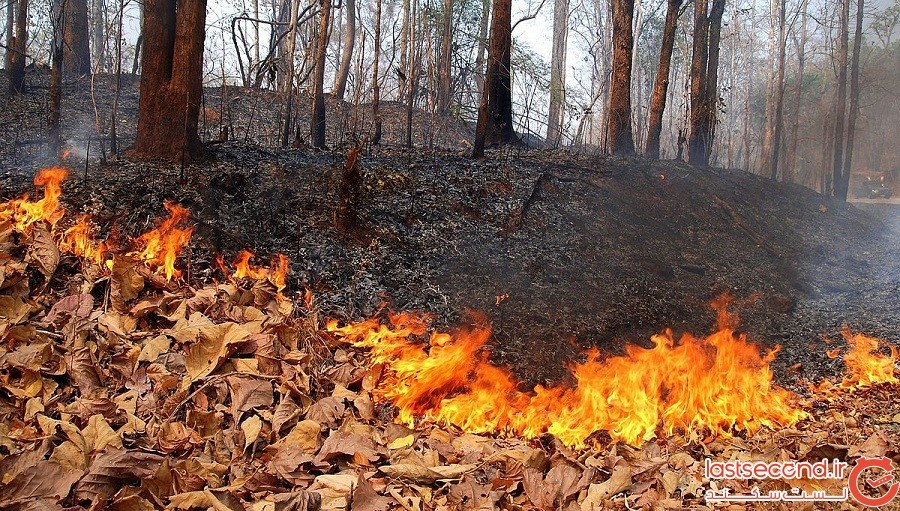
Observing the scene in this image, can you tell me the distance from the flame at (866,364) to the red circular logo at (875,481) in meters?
2.09

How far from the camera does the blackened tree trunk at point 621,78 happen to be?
33.6 feet

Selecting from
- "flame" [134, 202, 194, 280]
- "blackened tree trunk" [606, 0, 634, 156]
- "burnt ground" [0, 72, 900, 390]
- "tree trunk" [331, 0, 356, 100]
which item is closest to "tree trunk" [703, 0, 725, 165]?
"blackened tree trunk" [606, 0, 634, 156]

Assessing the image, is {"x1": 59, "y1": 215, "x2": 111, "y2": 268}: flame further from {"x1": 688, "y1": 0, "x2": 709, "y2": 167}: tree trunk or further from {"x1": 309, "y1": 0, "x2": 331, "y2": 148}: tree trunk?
{"x1": 688, "y1": 0, "x2": 709, "y2": 167}: tree trunk

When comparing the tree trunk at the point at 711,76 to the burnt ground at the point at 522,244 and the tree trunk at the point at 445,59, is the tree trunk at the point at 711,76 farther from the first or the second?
the tree trunk at the point at 445,59

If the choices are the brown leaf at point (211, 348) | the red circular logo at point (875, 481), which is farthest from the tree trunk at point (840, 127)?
the brown leaf at point (211, 348)

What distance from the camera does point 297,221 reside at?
6.23 metres

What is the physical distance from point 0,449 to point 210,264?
2.41 metres

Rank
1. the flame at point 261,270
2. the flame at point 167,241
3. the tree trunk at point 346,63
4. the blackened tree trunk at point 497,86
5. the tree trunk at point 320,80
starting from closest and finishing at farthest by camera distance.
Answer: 1. the flame at point 167,241
2. the flame at point 261,270
3. the blackened tree trunk at point 497,86
4. the tree trunk at point 320,80
5. the tree trunk at point 346,63

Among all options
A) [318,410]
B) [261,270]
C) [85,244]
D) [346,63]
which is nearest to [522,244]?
[261,270]

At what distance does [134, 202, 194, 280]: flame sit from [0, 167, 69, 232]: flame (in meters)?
0.80

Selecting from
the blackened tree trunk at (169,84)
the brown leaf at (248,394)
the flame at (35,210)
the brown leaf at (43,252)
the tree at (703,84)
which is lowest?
the brown leaf at (248,394)

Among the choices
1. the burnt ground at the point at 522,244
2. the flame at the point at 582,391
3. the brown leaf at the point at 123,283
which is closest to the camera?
the flame at the point at 582,391

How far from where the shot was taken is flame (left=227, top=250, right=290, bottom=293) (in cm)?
534

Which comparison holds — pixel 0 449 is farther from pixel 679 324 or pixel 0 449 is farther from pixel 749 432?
pixel 679 324
